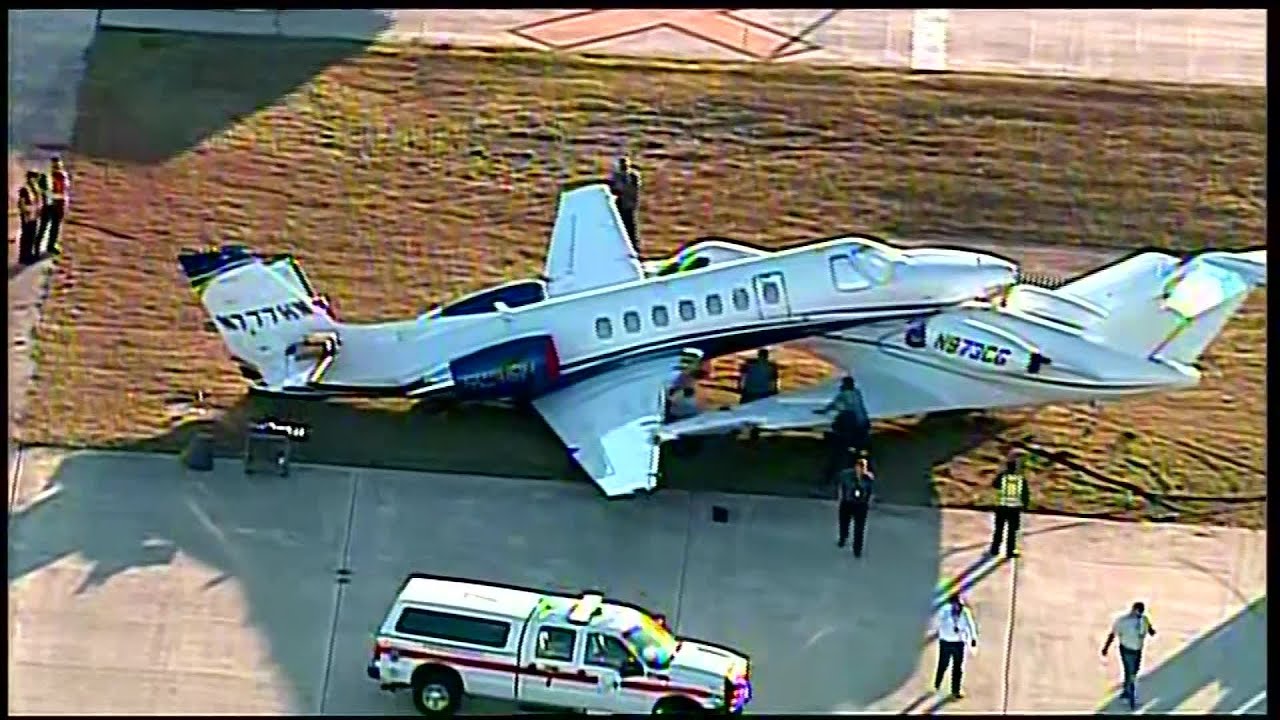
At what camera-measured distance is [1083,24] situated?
4150cm

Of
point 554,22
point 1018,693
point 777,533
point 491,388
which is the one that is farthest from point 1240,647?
point 554,22

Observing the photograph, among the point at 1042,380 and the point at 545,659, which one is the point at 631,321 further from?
the point at 545,659

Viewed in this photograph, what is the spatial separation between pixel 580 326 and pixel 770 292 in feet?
7.59

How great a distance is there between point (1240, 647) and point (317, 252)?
13.8m

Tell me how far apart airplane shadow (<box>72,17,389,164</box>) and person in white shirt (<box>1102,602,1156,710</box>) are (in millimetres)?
16630

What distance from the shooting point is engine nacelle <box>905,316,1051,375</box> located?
31.0 metres

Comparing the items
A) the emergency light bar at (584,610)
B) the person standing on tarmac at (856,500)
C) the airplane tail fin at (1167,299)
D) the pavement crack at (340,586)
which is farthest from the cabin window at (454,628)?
the airplane tail fin at (1167,299)

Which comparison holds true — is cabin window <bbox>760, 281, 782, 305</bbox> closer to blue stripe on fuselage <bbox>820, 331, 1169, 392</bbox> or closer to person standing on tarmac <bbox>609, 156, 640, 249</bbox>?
blue stripe on fuselage <bbox>820, 331, 1169, 392</bbox>

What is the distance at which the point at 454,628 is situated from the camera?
2641cm

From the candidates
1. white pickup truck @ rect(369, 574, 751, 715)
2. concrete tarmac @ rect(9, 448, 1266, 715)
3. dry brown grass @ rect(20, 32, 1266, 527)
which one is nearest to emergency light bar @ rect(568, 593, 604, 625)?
white pickup truck @ rect(369, 574, 751, 715)

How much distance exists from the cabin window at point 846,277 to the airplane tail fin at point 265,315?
6070 millimetres

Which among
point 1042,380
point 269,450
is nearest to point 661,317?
point 1042,380

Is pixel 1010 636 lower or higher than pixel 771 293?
lower

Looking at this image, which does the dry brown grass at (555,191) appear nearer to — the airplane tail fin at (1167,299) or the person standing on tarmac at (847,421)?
the person standing on tarmac at (847,421)
